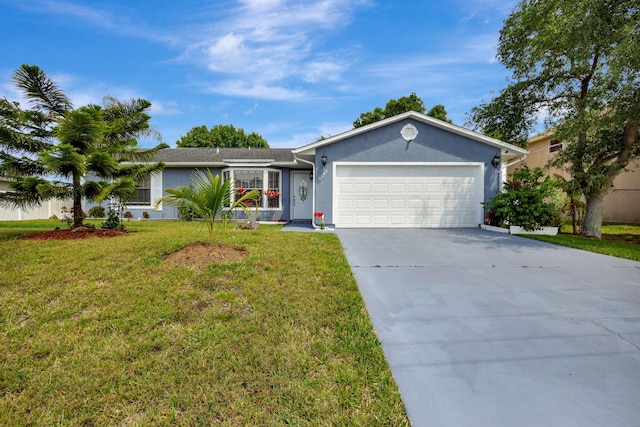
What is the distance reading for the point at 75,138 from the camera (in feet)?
23.5

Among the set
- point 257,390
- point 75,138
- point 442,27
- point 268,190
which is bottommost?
point 257,390

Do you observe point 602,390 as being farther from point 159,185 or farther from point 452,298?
point 159,185

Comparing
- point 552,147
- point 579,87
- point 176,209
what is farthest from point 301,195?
point 552,147

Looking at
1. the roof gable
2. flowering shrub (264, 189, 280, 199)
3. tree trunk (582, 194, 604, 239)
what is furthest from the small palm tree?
tree trunk (582, 194, 604, 239)

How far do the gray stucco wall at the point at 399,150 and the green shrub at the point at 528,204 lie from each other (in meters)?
1.15

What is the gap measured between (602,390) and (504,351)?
59 centimetres

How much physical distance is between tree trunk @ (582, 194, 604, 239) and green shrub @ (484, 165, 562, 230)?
3.73ft

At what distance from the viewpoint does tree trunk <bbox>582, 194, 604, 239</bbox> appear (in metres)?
9.25

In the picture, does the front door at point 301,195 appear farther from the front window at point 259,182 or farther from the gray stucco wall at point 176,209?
the front window at point 259,182

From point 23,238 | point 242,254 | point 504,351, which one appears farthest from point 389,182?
point 23,238

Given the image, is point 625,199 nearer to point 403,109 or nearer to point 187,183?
point 403,109

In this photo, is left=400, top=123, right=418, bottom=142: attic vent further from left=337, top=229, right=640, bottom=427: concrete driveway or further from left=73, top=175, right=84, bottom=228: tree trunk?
left=73, top=175, right=84, bottom=228: tree trunk

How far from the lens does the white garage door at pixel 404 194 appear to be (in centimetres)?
1017

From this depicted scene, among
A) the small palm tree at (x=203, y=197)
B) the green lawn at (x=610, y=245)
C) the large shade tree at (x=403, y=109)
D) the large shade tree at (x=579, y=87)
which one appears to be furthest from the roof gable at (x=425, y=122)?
the large shade tree at (x=403, y=109)
